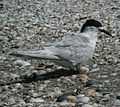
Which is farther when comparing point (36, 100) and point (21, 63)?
point (21, 63)

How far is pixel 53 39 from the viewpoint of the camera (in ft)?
33.3

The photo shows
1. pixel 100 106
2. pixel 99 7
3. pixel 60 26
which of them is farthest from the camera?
pixel 99 7

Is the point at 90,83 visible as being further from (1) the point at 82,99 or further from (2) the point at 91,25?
(2) the point at 91,25

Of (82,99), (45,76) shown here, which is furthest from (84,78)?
(82,99)

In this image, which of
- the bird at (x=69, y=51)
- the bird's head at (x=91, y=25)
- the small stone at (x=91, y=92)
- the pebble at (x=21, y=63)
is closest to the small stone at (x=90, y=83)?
the small stone at (x=91, y=92)

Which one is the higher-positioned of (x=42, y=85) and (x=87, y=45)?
(x=87, y=45)

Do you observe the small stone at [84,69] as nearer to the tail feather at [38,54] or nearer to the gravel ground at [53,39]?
the gravel ground at [53,39]

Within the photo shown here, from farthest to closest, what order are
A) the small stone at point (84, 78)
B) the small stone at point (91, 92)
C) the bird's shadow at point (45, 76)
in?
1. the bird's shadow at point (45, 76)
2. the small stone at point (84, 78)
3. the small stone at point (91, 92)

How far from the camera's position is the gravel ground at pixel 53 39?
21.9ft

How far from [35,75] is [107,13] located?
5.13m

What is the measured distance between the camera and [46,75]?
7820 mm

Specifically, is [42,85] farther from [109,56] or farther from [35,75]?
[109,56]

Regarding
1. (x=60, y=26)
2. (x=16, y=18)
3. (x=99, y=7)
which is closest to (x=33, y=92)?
(x=60, y=26)

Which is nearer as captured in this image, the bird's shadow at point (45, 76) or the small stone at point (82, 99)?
the small stone at point (82, 99)
